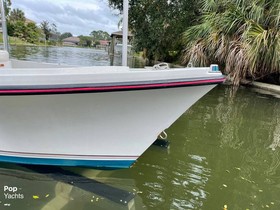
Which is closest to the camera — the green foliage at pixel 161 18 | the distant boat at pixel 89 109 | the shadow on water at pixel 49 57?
the distant boat at pixel 89 109

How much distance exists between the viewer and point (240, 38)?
9.17 metres

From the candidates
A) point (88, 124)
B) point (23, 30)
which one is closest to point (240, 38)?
point (23, 30)

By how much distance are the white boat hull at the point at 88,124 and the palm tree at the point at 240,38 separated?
580cm

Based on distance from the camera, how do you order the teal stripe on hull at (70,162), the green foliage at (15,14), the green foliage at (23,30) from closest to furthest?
the teal stripe on hull at (70,162) < the green foliage at (15,14) < the green foliage at (23,30)

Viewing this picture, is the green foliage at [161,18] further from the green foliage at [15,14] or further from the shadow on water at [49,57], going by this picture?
the green foliage at [15,14]

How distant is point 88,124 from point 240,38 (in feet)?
25.7

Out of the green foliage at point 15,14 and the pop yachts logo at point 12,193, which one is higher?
the green foliage at point 15,14

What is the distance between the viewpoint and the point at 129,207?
2.63 metres

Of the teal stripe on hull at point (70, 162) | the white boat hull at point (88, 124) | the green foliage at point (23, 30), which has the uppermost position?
the green foliage at point (23, 30)

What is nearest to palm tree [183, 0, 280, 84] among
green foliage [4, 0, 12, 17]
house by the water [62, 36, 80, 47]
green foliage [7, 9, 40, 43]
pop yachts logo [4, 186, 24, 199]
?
house by the water [62, 36, 80, 47]

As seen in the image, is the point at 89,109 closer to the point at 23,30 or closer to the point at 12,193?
the point at 12,193

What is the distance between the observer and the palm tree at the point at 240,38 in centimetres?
838

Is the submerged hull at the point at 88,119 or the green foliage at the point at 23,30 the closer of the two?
the submerged hull at the point at 88,119

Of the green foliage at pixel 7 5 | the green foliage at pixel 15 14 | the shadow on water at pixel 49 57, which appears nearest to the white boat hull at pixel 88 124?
the green foliage at pixel 7 5
